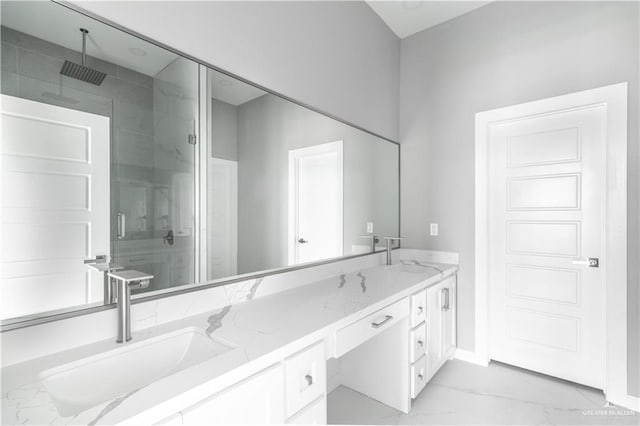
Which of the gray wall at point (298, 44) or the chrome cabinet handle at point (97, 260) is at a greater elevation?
the gray wall at point (298, 44)

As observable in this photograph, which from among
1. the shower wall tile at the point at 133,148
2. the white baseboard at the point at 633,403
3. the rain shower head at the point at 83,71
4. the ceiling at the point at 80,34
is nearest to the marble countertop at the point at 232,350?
the shower wall tile at the point at 133,148

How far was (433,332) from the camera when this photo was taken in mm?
2135

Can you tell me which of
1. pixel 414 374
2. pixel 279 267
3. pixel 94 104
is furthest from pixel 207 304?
pixel 414 374

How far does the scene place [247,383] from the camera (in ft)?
2.89

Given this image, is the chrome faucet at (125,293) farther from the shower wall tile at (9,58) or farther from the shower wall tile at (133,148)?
the shower wall tile at (9,58)

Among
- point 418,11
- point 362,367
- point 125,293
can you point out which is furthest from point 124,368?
point 418,11

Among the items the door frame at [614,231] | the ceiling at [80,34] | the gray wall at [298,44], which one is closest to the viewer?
the ceiling at [80,34]

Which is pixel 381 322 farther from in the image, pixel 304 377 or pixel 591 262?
pixel 591 262

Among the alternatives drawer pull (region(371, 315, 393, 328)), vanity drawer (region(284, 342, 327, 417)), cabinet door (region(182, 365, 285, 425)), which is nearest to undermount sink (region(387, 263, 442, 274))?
drawer pull (region(371, 315, 393, 328))

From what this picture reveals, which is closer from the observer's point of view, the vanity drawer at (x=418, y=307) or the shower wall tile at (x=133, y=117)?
the shower wall tile at (x=133, y=117)

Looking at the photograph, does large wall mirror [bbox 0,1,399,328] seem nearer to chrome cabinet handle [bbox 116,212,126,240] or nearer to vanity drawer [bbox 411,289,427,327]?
chrome cabinet handle [bbox 116,212,126,240]

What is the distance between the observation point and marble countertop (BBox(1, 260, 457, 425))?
68cm

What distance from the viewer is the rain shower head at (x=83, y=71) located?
95 cm

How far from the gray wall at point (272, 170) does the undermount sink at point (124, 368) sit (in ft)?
1.50
